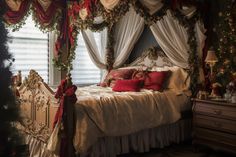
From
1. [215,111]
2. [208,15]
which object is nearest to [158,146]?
[215,111]

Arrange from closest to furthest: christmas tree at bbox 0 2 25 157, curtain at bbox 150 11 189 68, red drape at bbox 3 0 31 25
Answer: christmas tree at bbox 0 2 25 157
curtain at bbox 150 11 189 68
red drape at bbox 3 0 31 25

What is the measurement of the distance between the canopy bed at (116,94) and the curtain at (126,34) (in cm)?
2

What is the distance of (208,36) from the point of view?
15.8 ft

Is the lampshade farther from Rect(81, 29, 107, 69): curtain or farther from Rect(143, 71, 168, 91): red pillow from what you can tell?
Rect(81, 29, 107, 69): curtain

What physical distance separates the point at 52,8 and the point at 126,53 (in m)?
1.69

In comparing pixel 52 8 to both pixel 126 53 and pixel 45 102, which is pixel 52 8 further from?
pixel 45 102

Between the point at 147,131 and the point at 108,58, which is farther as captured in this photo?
the point at 108,58

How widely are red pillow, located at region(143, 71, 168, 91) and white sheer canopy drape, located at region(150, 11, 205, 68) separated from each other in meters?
0.35

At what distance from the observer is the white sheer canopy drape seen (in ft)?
16.4

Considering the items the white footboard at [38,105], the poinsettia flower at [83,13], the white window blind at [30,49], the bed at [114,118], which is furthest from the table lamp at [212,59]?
the white window blind at [30,49]

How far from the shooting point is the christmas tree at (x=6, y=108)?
2.08 meters

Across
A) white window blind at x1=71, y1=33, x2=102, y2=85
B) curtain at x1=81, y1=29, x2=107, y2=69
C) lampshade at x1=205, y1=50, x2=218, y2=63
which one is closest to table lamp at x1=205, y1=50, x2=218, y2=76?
lampshade at x1=205, y1=50, x2=218, y2=63

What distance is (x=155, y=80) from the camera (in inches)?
199

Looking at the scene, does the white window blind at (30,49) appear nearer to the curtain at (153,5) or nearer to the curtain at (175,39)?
the curtain at (175,39)
